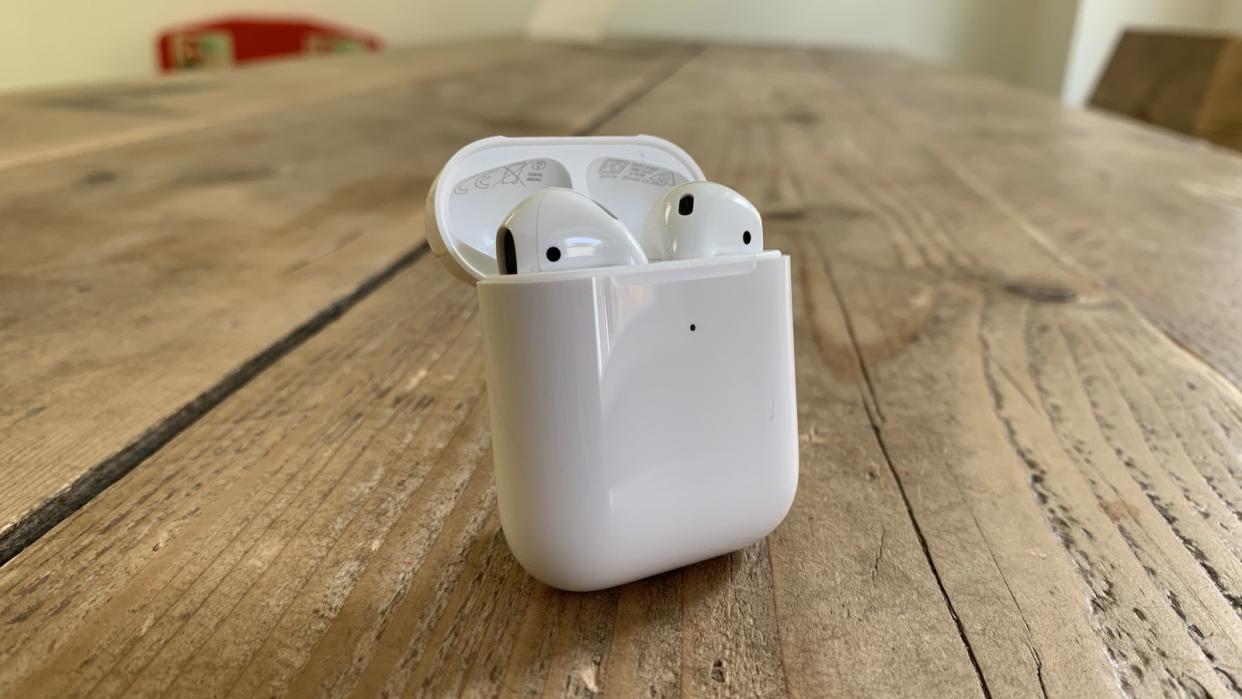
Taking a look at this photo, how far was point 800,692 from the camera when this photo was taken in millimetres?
212

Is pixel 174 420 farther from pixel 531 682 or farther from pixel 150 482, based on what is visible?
pixel 531 682

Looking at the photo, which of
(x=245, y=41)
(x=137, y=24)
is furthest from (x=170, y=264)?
(x=137, y=24)

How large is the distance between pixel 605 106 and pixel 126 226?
72cm

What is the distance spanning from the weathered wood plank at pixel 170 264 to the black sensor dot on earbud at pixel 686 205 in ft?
0.66

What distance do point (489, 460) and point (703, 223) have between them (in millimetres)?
117

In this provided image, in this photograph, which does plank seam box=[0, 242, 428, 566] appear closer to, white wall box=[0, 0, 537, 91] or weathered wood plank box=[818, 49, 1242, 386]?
weathered wood plank box=[818, 49, 1242, 386]

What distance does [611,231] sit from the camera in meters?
0.24

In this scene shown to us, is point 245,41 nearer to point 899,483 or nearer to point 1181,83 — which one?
point 1181,83

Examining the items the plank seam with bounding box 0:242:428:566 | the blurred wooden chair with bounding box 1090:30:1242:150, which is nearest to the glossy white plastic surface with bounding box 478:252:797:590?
the plank seam with bounding box 0:242:428:566

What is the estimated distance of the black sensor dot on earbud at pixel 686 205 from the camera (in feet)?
0.83

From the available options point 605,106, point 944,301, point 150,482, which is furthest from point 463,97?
point 150,482

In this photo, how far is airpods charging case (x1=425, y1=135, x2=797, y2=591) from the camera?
223 millimetres

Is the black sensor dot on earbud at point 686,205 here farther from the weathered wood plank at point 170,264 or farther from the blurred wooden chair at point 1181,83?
the blurred wooden chair at point 1181,83

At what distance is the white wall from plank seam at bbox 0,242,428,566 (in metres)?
2.89
